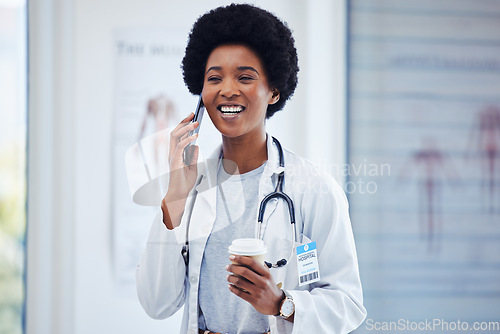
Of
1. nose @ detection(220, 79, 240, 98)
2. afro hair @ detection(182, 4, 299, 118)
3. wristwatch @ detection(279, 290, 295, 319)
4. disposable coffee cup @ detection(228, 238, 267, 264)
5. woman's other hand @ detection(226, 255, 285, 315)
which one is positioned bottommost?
wristwatch @ detection(279, 290, 295, 319)

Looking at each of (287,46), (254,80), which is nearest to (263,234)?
(254,80)

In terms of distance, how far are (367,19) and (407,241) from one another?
1.22m

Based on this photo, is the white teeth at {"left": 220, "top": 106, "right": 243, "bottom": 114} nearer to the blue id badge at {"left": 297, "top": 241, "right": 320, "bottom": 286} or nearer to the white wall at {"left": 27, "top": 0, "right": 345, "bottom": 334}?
the blue id badge at {"left": 297, "top": 241, "right": 320, "bottom": 286}

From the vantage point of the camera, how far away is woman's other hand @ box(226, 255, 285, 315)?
103 cm

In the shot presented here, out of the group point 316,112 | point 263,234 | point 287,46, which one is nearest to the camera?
point 263,234

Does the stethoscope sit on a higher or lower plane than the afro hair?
lower

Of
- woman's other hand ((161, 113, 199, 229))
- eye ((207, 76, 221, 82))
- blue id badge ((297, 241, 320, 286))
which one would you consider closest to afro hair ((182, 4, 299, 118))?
eye ((207, 76, 221, 82))

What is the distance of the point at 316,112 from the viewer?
6.69ft

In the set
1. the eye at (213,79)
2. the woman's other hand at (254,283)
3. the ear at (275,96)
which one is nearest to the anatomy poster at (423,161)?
the ear at (275,96)

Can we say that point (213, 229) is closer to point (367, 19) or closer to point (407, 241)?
point (407, 241)

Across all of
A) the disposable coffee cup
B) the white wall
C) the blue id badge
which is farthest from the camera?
the white wall

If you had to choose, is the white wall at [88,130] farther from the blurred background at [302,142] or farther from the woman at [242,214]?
the woman at [242,214]

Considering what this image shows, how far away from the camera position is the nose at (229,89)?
1242 mm

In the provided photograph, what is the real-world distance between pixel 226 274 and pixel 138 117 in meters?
1.16
